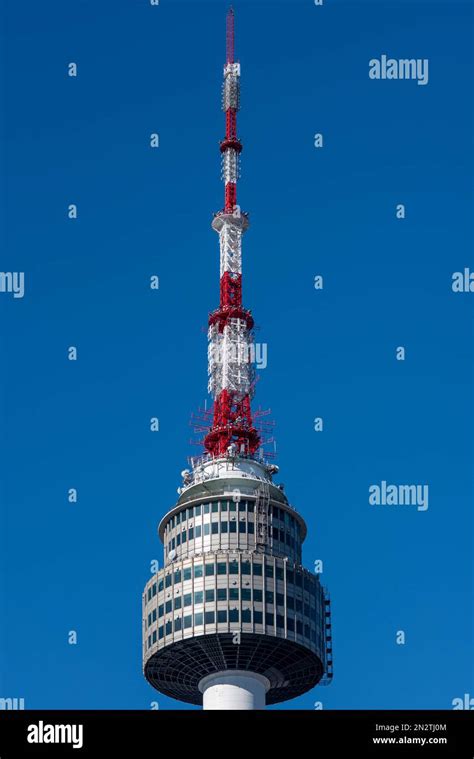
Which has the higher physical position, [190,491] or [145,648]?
[190,491]

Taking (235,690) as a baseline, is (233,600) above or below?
above
